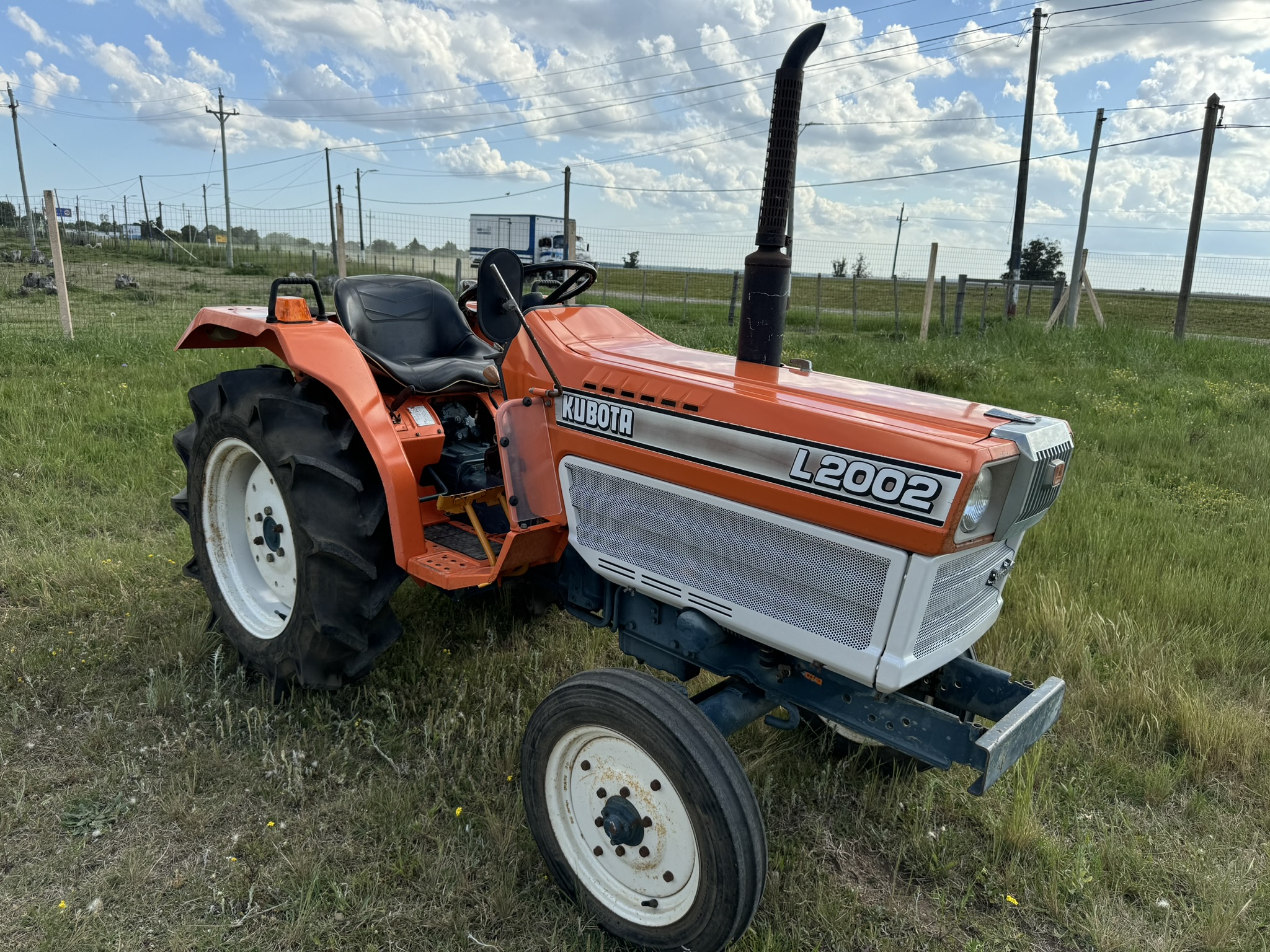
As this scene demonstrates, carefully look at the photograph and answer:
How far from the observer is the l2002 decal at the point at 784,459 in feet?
5.59

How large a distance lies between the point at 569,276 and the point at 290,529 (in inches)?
50.5

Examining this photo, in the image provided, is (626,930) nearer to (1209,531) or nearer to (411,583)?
(411,583)

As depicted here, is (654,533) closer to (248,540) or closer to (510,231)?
(248,540)

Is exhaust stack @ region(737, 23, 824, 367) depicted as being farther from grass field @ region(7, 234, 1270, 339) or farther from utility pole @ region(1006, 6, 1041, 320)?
utility pole @ region(1006, 6, 1041, 320)

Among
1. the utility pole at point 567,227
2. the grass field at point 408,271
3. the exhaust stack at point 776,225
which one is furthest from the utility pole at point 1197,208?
the exhaust stack at point 776,225

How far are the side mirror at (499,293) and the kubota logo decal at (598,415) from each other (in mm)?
355

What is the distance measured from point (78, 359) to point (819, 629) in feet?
25.6

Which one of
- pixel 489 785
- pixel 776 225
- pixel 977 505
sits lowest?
pixel 489 785

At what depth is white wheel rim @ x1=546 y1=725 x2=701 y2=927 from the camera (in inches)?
77.4

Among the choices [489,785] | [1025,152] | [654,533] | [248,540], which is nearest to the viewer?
[654,533]

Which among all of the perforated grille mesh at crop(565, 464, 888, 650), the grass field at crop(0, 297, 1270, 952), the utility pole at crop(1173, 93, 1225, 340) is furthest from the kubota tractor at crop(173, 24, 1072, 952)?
the utility pole at crop(1173, 93, 1225, 340)

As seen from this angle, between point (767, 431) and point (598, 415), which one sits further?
point (598, 415)

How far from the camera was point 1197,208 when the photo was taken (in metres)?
11.7

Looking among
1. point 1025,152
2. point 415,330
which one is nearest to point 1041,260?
point 1025,152
